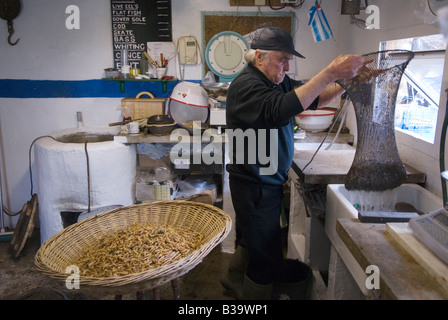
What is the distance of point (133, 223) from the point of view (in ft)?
6.45

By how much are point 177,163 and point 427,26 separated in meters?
1.92

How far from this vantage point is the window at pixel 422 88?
2.06 metres

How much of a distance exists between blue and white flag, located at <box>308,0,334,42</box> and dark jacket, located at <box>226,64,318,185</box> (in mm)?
1264

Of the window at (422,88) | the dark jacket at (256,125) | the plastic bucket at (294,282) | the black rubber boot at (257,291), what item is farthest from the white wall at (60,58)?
the black rubber boot at (257,291)

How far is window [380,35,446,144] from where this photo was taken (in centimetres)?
206

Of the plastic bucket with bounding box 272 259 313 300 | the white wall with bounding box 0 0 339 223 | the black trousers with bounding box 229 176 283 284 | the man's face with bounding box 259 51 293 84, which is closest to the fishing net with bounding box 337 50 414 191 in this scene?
the man's face with bounding box 259 51 293 84

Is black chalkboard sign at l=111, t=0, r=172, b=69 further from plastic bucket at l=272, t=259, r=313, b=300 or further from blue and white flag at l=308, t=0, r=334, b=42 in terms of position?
plastic bucket at l=272, t=259, r=313, b=300

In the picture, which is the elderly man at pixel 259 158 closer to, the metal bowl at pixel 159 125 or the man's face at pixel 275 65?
the man's face at pixel 275 65

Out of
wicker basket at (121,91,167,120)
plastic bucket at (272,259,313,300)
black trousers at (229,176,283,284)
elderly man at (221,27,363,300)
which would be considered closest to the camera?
elderly man at (221,27,363,300)

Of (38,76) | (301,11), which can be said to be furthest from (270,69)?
(38,76)

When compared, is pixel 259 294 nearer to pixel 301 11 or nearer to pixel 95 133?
pixel 95 133

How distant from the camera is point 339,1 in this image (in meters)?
3.34

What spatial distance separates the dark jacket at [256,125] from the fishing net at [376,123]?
35cm

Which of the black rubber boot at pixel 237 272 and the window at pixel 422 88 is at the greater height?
the window at pixel 422 88
